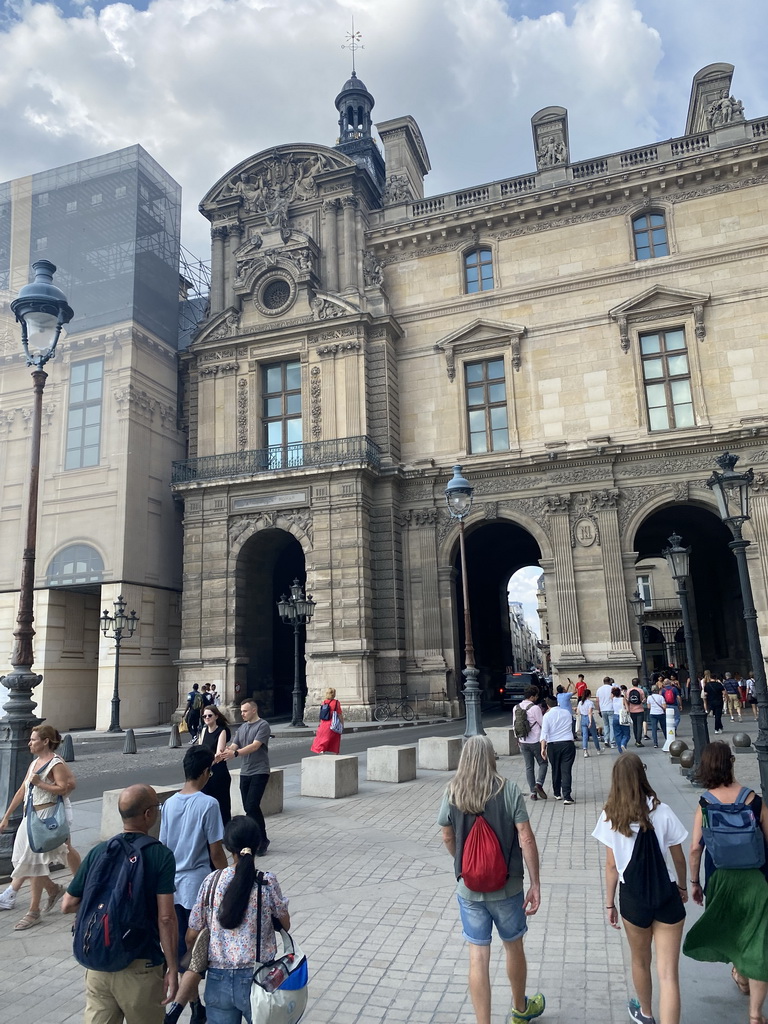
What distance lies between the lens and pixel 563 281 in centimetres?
3075

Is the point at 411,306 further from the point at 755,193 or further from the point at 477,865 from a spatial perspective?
the point at 477,865

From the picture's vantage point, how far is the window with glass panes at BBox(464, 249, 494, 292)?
3216 cm

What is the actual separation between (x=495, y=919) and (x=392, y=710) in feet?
80.6

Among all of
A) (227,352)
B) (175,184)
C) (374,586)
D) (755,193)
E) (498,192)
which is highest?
(175,184)

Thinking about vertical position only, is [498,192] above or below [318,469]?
above

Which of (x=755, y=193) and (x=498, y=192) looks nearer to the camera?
(x=755, y=193)

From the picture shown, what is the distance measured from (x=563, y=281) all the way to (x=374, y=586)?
14618 millimetres

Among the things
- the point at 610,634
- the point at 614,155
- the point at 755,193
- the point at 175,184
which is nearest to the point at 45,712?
the point at 610,634

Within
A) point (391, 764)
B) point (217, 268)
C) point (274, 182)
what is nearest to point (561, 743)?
point (391, 764)

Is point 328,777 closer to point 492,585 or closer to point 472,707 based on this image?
point 472,707

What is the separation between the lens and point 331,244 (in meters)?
33.0

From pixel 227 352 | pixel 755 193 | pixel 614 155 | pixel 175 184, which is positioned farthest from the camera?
pixel 175 184

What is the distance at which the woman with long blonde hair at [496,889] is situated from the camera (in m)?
4.50

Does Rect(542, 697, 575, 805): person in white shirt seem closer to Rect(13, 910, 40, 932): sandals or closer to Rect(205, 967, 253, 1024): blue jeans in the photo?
Rect(13, 910, 40, 932): sandals
